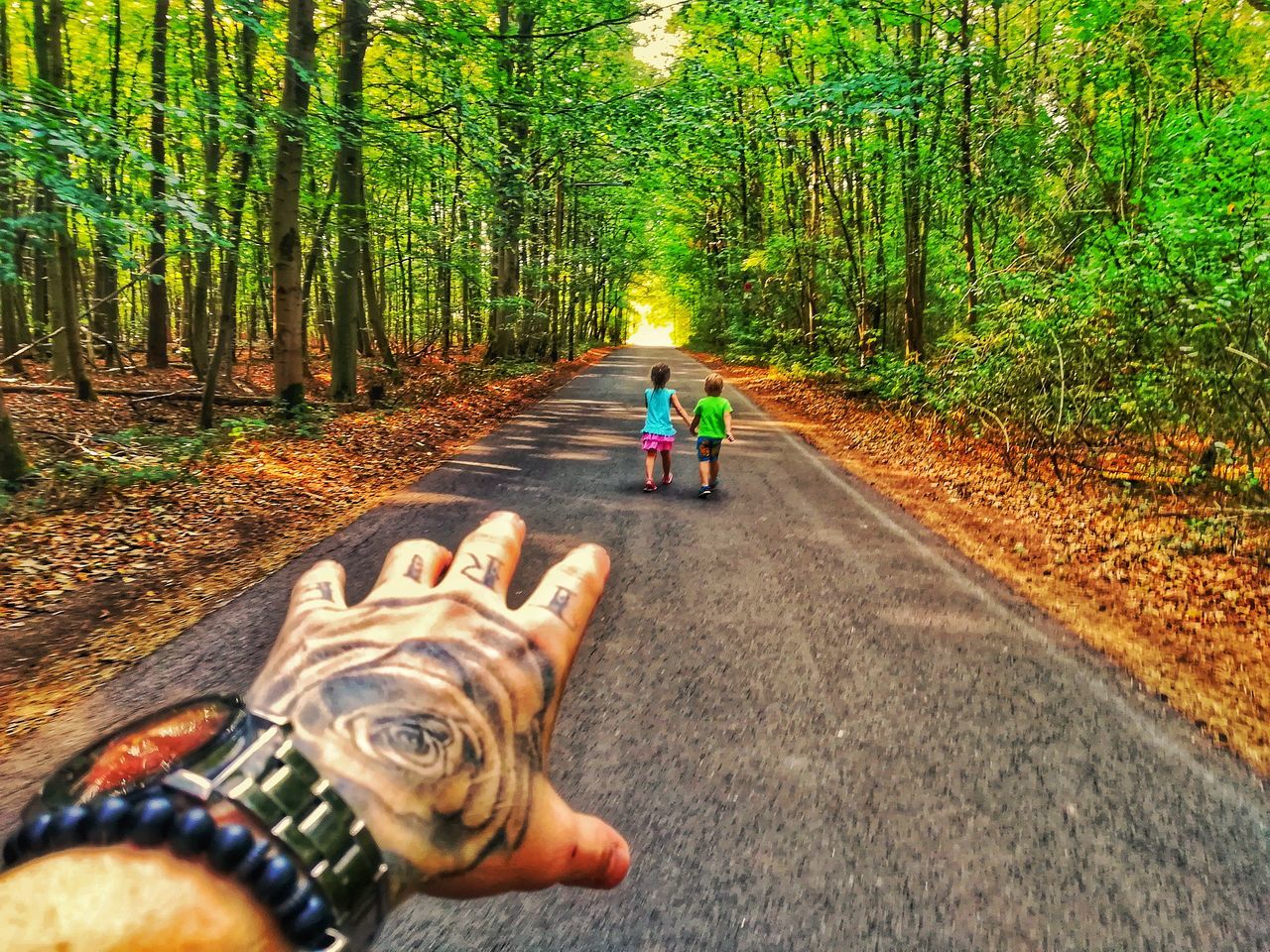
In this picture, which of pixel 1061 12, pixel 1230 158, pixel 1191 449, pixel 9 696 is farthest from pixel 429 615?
pixel 1061 12

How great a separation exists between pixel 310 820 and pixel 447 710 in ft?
0.65

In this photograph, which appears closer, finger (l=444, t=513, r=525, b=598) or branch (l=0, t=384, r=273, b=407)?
finger (l=444, t=513, r=525, b=598)

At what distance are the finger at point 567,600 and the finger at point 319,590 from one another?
0.29m

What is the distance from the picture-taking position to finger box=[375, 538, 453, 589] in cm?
104

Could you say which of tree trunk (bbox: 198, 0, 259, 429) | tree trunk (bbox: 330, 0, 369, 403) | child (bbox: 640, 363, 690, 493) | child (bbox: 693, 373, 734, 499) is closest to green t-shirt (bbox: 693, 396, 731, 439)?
child (bbox: 693, 373, 734, 499)

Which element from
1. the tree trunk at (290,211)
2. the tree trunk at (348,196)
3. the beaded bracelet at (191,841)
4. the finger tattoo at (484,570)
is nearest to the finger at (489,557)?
the finger tattoo at (484,570)

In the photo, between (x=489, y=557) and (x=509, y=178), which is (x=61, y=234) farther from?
(x=489, y=557)

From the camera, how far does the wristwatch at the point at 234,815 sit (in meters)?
0.68

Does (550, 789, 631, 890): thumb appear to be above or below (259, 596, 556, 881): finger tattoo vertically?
below

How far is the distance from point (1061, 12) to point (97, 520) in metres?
13.0

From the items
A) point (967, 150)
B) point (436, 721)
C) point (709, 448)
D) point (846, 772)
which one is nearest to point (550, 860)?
point (436, 721)

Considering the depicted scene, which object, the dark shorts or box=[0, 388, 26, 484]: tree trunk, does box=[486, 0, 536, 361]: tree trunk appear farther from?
box=[0, 388, 26, 484]: tree trunk

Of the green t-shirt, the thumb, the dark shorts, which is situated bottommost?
the dark shorts

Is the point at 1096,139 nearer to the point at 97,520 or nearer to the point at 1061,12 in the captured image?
the point at 1061,12
